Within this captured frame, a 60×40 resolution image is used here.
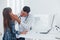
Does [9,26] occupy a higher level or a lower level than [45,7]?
lower

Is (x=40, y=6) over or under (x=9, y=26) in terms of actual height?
over

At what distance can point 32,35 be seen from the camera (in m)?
2.49

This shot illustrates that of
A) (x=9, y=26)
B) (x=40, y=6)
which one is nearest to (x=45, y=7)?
(x=40, y=6)

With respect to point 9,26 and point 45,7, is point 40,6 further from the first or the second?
point 9,26

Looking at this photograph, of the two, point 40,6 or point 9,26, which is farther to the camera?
point 40,6

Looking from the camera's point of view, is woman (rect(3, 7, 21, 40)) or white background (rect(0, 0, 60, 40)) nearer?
woman (rect(3, 7, 21, 40))

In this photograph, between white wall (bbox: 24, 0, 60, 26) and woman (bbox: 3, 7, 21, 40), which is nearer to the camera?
woman (bbox: 3, 7, 21, 40)

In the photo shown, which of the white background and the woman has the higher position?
the white background

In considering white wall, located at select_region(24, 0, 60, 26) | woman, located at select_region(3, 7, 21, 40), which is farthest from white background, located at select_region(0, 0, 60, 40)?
woman, located at select_region(3, 7, 21, 40)

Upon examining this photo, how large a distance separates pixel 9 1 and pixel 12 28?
1.22m

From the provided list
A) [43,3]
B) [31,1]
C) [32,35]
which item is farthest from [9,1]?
[32,35]

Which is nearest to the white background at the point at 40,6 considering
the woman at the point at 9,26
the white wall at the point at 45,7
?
the white wall at the point at 45,7

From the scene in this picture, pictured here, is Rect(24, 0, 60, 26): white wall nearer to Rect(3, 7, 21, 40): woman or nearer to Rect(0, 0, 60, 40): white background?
Rect(0, 0, 60, 40): white background

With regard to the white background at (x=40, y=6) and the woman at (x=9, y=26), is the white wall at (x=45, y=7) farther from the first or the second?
the woman at (x=9, y=26)
